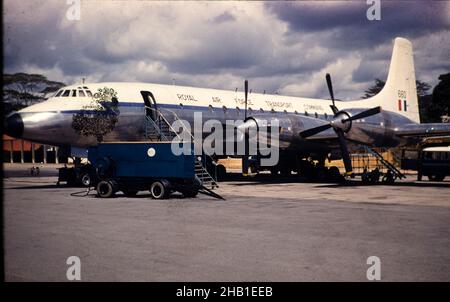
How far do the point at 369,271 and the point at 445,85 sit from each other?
3092 inches

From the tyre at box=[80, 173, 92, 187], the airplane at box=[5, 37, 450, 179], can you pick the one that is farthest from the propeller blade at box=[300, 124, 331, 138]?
the tyre at box=[80, 173, 92, 187]

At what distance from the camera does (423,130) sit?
1029 inches

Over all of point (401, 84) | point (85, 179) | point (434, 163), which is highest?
point (401, 84)

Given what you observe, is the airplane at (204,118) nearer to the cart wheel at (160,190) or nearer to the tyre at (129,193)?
the tyre at (129,193)

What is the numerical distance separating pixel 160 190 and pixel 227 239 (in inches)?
362

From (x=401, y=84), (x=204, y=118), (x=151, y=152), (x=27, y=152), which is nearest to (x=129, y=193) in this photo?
(x=151, y=152)

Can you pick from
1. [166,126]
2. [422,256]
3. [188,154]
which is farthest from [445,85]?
[422,256]

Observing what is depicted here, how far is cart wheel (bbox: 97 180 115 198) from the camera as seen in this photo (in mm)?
19672

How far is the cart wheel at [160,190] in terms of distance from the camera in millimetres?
19016

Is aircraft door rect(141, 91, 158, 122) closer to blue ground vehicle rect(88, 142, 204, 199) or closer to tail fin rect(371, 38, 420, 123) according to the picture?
blue ground vehicle rect(88, 142, 204, 199)

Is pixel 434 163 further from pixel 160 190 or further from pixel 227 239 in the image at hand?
pixel 227 239

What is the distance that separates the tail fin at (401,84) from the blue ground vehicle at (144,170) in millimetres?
20510

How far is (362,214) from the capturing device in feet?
47.2
